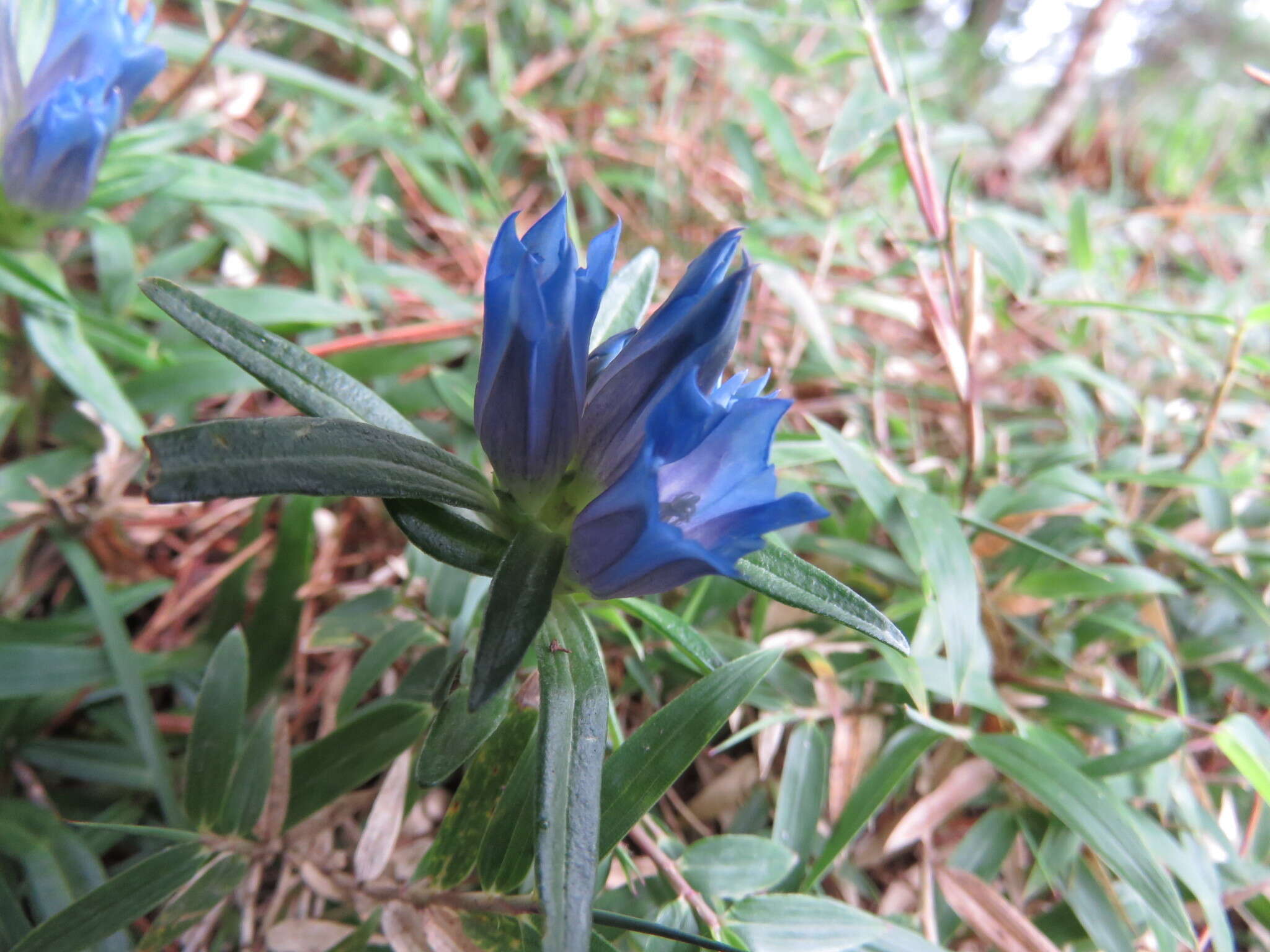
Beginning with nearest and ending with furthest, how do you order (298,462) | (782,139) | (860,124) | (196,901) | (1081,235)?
(298,462), (196,901), (860,124), (1081,235), (782,139)

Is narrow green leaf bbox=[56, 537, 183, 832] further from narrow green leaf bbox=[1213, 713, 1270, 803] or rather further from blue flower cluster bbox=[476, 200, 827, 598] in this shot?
narrow green leaf bbox=[1213, 713, 1270, 803]

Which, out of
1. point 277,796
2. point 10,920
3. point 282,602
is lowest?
point 10,920

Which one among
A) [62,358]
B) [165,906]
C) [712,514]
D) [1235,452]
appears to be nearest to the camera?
[712,514]

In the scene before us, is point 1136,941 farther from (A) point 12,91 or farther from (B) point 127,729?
(A) point 12,91

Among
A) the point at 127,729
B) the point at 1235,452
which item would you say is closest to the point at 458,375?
the point at 127,729

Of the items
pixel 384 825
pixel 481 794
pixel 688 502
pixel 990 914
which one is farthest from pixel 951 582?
pixel 384 825

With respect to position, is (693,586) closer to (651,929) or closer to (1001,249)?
(651,929)

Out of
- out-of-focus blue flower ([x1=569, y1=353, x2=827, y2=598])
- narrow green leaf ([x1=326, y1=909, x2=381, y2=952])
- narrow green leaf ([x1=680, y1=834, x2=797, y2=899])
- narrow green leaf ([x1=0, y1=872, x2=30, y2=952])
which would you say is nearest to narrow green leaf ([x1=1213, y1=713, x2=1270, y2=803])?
narrow green leaf ([x1=680, y1=834, x2=797, y2=899])

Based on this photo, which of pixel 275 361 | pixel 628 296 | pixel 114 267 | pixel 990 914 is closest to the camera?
pixel 275 361
